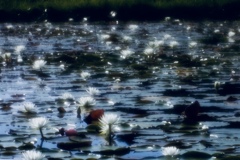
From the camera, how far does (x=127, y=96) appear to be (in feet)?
18.9

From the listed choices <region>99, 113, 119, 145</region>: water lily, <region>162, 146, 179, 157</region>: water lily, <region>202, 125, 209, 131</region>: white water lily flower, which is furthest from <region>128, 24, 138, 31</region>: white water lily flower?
<region>162, 146, 179, 157</region>: water lily

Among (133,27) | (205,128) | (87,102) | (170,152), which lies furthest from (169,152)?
(133,27)

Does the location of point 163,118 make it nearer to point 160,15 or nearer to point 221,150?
point 221,150

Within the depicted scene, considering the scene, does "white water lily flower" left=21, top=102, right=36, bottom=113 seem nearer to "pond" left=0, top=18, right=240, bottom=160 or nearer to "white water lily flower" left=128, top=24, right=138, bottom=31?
"pond" left=0, top=18, right=240, bottom=160

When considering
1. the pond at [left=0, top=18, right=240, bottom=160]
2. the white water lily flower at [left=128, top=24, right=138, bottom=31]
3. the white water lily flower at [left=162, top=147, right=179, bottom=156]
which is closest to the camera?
the white water lily flower at [left=162, top=147, right=179, bottom=156]

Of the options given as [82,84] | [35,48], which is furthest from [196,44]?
[82,84]

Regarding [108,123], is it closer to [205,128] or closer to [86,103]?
[205,128]

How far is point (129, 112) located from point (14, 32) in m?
10.2

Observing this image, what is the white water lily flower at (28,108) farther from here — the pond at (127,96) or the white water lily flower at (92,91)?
the white water lily flower at (92,91)

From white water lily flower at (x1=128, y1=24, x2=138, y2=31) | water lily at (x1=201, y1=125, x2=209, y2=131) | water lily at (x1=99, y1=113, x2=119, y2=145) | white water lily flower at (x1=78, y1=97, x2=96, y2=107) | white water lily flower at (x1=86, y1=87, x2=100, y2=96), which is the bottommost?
water lily at (x1=201, y1=125, x2=209, y2=131)

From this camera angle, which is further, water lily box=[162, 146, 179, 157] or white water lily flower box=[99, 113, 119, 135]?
white water lily flower box=[99, 113, 119, 135]

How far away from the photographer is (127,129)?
14.1 ft

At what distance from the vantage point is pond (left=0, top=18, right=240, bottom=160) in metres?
3.85

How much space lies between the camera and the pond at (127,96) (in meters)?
3.85
